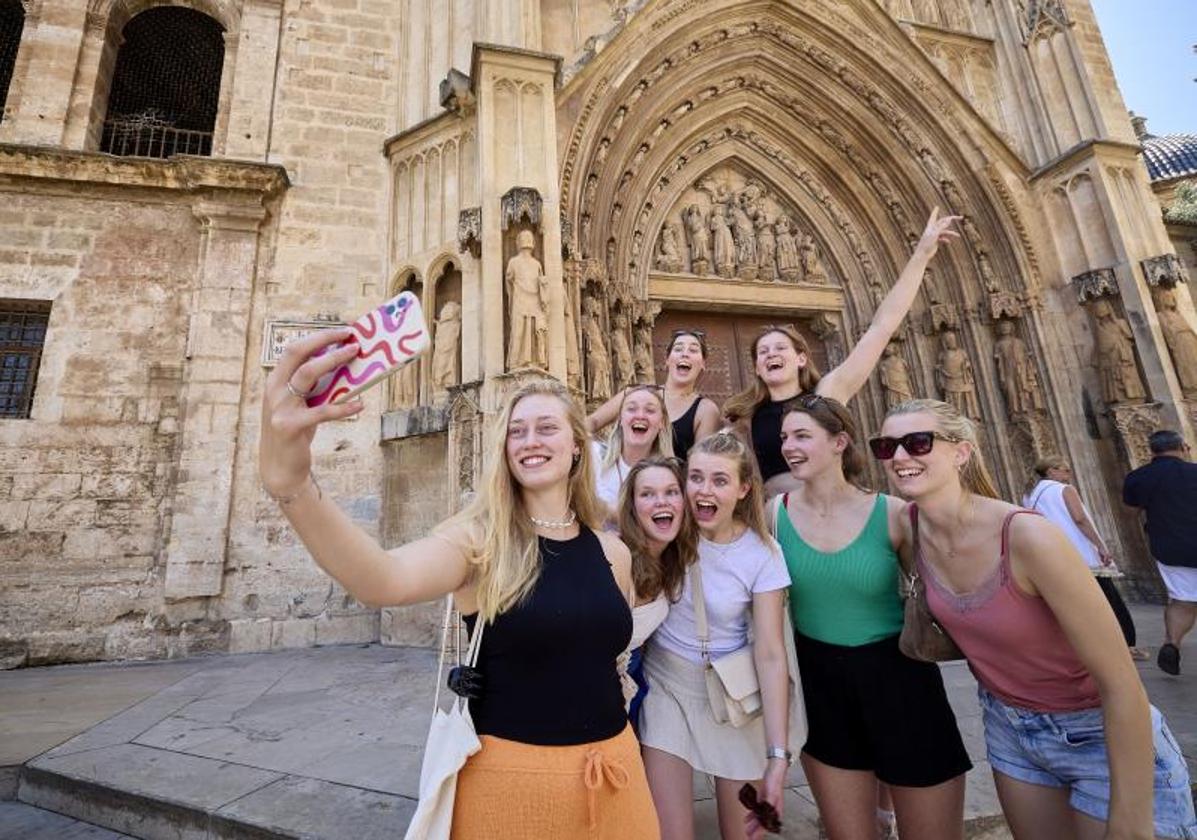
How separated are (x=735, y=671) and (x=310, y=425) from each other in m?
1.44

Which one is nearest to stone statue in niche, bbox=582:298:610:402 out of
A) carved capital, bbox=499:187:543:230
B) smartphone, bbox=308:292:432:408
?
carved capital, bbox=499:187:543:230

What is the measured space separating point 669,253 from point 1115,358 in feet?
20.9

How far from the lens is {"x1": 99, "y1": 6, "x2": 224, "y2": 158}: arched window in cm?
802

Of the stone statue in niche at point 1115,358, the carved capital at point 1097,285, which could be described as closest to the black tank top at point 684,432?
the stone statue in niche at point 1115,358

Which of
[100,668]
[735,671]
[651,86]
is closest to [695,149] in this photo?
[651,86]

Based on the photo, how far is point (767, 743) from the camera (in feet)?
5.55

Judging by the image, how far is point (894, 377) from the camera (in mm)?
8844

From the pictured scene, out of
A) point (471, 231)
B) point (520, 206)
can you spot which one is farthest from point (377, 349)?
point (471, 231)

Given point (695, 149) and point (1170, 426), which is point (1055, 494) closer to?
point (1170, 426)

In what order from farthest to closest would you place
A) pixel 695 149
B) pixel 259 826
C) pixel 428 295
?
pixel 695 149 → pixel 428 295 → pixel 259 826

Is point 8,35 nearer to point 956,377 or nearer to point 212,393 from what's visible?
point 212,393

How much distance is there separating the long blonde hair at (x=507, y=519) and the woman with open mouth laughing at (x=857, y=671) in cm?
79

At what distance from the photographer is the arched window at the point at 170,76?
8.02 meters

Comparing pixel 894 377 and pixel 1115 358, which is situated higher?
pixel 894 377
